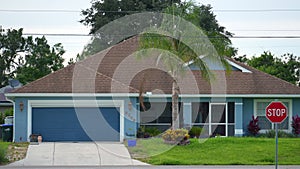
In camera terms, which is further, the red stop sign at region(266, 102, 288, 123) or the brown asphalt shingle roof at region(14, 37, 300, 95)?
the brown asphalt shingle roof at region(14, 37, 300, 95)

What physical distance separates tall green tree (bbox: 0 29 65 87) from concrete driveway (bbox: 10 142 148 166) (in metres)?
27.6

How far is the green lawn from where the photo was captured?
2556 centimetres

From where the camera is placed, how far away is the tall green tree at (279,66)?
57.8 metres

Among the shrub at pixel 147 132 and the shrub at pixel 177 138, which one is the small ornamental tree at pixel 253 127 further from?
the shrub at pixel 177 138

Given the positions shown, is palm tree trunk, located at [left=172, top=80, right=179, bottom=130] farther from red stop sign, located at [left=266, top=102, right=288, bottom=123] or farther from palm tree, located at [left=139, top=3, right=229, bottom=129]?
red stop sign, located at [left=266, top=102, right=288, bottom=123]

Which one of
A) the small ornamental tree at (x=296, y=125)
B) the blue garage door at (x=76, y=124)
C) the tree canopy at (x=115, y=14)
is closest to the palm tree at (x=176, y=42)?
the blue garage door at (x=76, y=124)

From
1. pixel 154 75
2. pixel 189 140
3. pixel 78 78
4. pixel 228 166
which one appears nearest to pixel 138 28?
pixel 154 75

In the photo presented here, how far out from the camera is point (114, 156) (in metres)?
26.3

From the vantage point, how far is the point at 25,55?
63.3 m

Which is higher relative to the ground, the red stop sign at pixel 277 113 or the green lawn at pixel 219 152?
the red stop sign at pixel 277 113

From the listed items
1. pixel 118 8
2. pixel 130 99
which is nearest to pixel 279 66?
pixel 118 8

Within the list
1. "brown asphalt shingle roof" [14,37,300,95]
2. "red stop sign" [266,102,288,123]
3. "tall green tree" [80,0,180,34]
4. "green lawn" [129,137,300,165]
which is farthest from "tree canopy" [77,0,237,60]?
"red stop sign" [266,102,288,123]

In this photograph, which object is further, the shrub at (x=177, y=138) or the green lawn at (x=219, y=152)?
the shrub at (x=177, y=138)

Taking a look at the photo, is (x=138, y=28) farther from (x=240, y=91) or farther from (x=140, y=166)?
(x=140, y=166)
